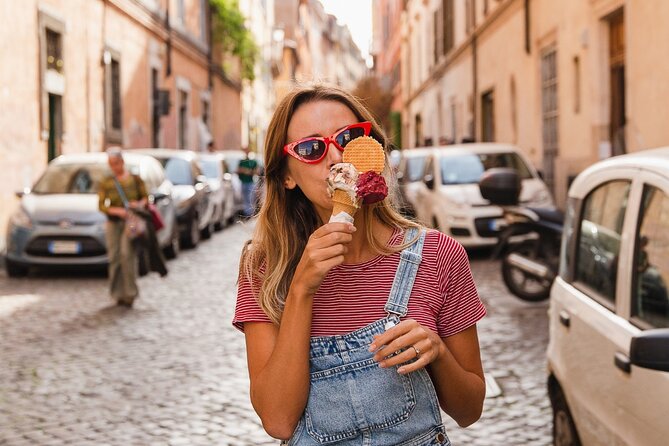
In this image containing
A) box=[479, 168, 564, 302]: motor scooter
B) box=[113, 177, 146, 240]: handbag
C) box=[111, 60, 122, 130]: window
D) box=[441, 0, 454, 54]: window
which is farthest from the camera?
box=[441, 0, 454, 54]: window

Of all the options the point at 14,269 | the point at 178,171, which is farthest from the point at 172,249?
the point at 14,269

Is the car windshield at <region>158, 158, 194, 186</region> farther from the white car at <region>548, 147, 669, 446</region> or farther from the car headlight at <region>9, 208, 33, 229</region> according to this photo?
the white car at <region>548, 147, 669, 446</region>

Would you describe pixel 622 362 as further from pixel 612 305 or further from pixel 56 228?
pixel 56 228

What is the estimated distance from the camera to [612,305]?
4.09m

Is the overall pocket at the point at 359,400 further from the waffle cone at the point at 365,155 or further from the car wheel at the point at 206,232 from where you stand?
the car wheel at the point at 206,232

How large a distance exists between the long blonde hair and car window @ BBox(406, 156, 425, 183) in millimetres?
16109

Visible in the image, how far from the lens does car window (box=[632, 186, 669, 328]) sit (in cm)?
371

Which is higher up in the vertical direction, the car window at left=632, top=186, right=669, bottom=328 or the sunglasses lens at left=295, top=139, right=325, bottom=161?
the sunglasses lens at left=295, top=139, right=325, bottom=161

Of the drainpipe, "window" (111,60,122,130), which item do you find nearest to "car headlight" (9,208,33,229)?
"window" (111,60,122,130)

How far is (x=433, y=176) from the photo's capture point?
15727 millimetres

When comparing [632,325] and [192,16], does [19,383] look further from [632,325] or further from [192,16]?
[192,16]

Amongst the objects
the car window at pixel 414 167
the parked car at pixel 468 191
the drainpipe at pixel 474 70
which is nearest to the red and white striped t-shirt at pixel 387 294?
the parked car at pixel 468 191

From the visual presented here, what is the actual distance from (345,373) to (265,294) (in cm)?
27

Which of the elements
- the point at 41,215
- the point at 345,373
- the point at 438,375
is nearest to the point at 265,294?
the point at 345,373
